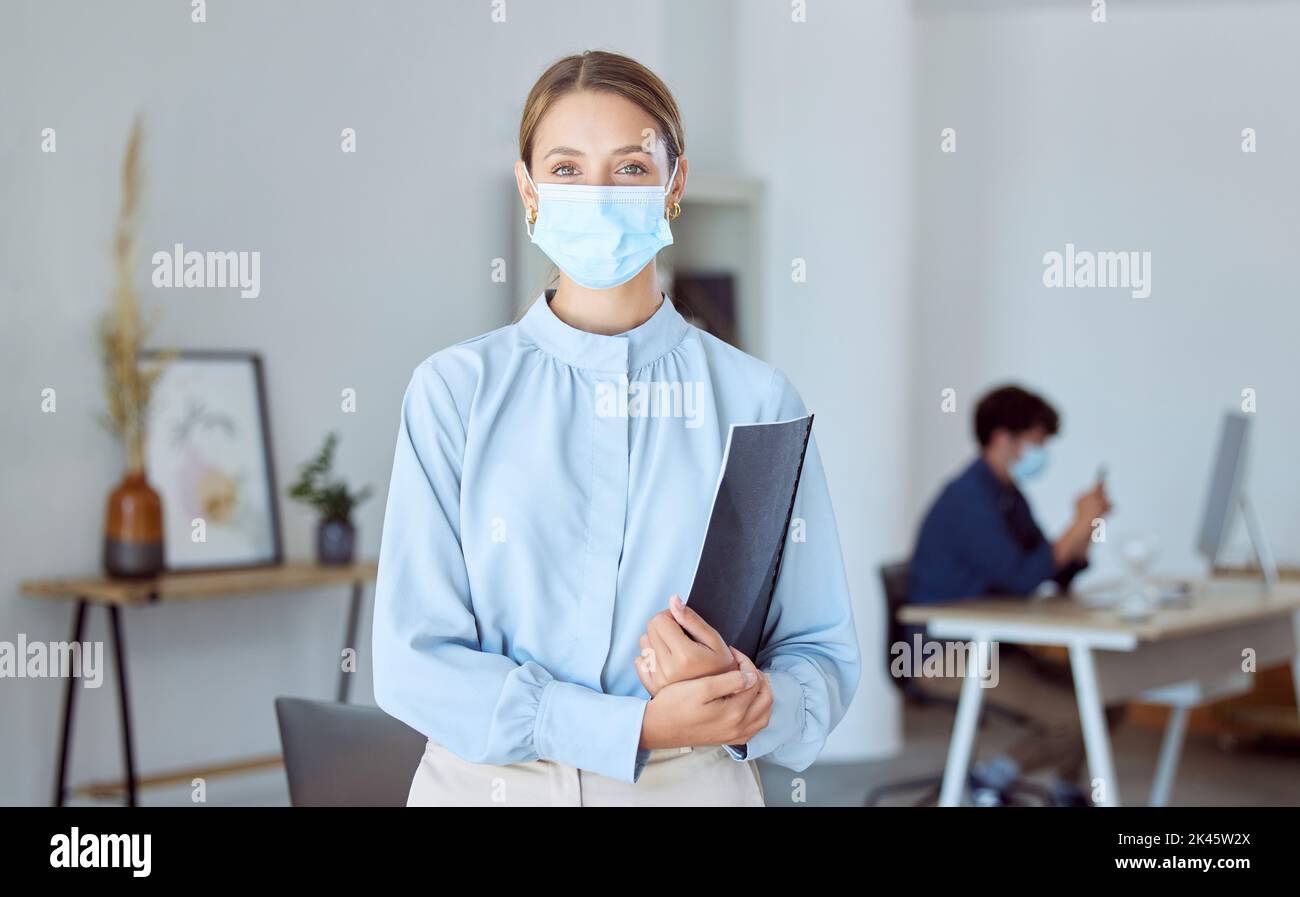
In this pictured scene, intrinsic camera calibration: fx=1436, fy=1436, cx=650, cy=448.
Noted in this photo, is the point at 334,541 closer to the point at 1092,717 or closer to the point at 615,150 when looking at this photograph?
the point at 1092,717

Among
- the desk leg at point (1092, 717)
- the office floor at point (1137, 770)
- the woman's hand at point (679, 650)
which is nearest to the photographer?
the woman's hand at point (679, 650)

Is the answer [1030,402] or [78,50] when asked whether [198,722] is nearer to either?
[78,50]

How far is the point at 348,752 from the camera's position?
6.18 ft

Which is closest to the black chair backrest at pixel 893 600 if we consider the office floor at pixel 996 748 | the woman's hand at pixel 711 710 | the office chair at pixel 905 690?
the office chair at pixel 905 690

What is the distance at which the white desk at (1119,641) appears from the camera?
373cm

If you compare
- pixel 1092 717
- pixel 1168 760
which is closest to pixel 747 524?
pixel 1092 717

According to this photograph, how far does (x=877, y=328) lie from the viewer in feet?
18.2

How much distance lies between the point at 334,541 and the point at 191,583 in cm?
57

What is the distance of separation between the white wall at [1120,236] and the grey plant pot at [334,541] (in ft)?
9.68

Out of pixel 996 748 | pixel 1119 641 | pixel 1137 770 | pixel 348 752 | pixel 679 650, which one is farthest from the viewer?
pixel 996 748

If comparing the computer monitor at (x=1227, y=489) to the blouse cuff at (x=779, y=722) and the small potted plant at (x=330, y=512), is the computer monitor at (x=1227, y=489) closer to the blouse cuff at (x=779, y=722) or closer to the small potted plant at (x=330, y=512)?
the small potted plant at (x=330, y=512)
